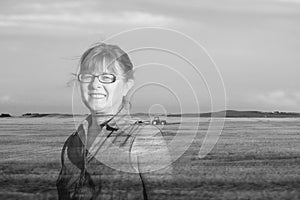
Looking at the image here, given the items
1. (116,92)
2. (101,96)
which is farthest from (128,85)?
(101,96)

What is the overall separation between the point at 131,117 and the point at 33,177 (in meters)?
11.1

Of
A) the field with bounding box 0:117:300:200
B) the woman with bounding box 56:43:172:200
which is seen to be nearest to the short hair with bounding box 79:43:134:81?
the woman with bounding box 56:43:172:200

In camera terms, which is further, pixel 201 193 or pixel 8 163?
pixel 8 163

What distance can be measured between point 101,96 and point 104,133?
320mm

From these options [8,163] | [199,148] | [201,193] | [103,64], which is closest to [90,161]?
[103,64]

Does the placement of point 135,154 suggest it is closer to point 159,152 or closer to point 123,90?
point 159,152

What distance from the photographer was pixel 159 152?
14.2 ft

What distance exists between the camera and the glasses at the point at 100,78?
435 centimetres

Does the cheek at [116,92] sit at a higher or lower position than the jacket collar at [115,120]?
higher

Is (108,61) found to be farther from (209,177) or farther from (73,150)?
(209,177)

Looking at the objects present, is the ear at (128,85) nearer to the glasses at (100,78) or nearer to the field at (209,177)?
the glasses at (100,78)

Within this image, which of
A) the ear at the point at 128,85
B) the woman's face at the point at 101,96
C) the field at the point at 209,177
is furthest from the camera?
the field at the point at 209,177

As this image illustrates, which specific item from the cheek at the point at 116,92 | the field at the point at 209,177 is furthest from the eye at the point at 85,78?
the field at the point at 209,177

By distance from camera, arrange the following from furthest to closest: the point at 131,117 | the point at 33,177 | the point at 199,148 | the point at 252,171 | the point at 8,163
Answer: the point at 199,148 < the point at 8,163 < the point at 252,171 < the point at 33,177 < the point at 131,117
